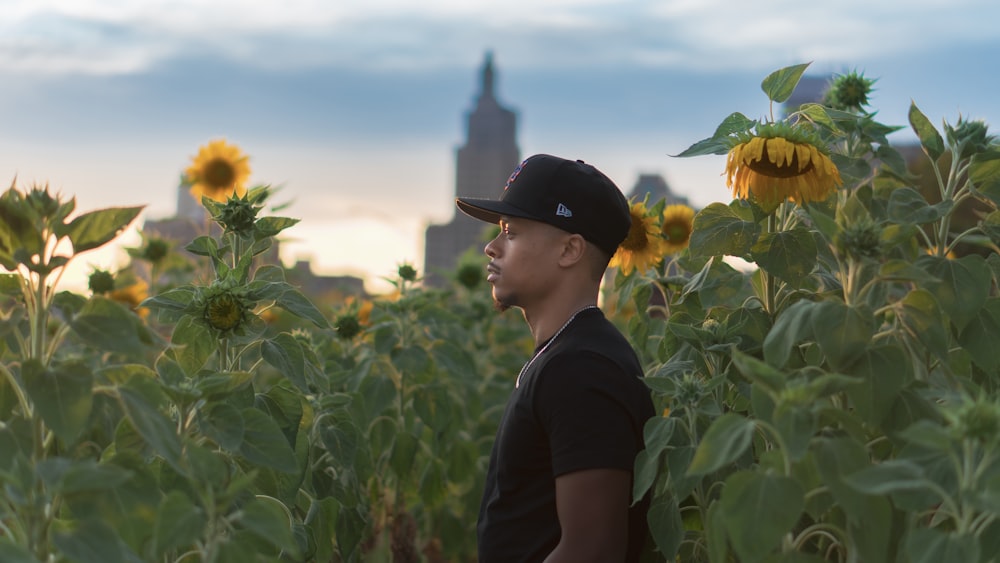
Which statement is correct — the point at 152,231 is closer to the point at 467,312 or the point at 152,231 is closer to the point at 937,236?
the point at 467,312

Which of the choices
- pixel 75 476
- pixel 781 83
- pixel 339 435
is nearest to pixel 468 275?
pixel 339 435

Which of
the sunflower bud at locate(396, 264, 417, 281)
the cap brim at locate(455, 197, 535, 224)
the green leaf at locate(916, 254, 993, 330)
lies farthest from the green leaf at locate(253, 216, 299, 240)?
the sunflower bud at locate(396, 264, 417, 281)

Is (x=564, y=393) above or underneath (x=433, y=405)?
above

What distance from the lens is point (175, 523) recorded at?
177cm

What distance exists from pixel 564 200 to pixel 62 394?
1.44 m

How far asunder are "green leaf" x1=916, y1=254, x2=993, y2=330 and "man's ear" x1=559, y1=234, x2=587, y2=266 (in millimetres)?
860

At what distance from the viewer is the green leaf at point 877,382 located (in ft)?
6.84

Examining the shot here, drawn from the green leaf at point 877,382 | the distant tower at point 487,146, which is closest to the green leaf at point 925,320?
the green leaf at point 877,382

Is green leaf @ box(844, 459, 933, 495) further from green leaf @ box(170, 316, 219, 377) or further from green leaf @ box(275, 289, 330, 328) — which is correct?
green leaf @ box(170, 316, 219, 377)

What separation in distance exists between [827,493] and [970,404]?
0.36 metres

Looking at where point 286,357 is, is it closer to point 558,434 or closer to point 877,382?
point 558,434

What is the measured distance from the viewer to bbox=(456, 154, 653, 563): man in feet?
8.17

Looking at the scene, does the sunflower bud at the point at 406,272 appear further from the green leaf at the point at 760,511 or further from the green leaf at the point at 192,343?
the green leaf at the point at 760,511

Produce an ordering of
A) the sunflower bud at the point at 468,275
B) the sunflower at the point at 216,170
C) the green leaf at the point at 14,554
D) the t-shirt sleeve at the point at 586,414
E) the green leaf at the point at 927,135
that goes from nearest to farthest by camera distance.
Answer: the green leaf at the point at 14,554 < the t-shirt sleeve at the point at 586,414 < the green leaf at the point at 927,135 < the sunflower at the point at 216,170 < the sunflower bud at the point at 468,275
